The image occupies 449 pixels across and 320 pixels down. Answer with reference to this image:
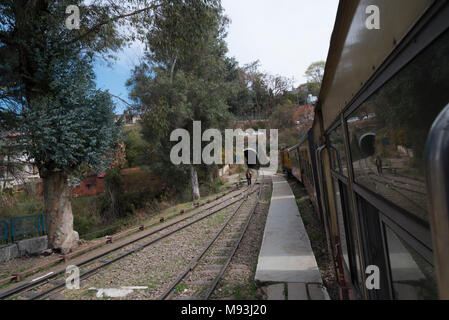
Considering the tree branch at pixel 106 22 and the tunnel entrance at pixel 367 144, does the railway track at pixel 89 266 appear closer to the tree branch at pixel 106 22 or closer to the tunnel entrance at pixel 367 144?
the tunnel entrance at pixel 367 144

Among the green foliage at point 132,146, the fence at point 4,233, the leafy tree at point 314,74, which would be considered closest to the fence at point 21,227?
the fence at point 4,233

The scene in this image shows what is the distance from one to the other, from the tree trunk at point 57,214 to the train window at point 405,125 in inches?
420

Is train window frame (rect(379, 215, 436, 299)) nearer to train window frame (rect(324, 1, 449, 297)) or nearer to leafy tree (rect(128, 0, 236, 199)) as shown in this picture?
train window frame (rect(324, 1, 449, 297))

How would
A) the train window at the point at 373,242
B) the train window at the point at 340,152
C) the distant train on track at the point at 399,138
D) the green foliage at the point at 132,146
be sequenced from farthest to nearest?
the green foliage at the point at 132,146, the train window at the point at 340,152, the train window at the point at 373,242, the distant train on track at the point at 399,138

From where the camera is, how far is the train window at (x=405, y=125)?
34.9 inches

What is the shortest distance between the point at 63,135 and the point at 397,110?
9680mm

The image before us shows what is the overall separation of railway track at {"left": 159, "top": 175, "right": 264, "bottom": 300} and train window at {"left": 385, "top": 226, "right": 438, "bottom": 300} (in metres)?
3.97

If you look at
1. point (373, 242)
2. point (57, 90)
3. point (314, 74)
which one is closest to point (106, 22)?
point (57, 90)

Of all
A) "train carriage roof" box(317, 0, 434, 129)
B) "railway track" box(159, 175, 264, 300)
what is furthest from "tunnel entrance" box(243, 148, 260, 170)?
"train carriage roof" box(317, 0, 434, 129)

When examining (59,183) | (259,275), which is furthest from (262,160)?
(259,275)

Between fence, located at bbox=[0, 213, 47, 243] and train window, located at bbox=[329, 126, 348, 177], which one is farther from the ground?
train window, located at bbox=[329, 126, 348, 177]

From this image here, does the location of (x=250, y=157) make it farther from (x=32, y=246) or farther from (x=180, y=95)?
(x=32, y=246)

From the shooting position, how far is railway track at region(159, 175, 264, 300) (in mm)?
5191

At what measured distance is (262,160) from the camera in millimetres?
42625
